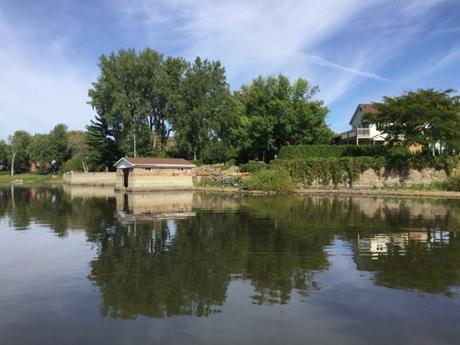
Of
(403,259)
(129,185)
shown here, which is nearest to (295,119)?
(129,185)

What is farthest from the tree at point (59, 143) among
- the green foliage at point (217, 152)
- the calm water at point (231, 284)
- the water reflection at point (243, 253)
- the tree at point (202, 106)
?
the calm water at point (231, 284)

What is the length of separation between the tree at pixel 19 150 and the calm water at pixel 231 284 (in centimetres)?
9305

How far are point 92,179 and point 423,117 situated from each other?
4713 centimetres

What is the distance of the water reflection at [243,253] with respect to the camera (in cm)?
951

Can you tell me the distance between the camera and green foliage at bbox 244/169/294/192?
4344cm

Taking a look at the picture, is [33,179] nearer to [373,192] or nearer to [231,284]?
[373,192]

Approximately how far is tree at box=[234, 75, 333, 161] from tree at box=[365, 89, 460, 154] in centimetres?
1425

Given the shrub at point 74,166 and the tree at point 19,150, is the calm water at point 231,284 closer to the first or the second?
the shrub at point 74,166

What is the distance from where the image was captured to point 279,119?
2185 inches

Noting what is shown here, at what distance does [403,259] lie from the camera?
12.8 m

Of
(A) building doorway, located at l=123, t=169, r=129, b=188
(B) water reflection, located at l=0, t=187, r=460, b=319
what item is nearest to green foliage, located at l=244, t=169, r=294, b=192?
(A) building doorway, located at l=123, t=169, r=129, b=188

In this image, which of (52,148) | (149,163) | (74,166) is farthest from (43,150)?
(149,163)

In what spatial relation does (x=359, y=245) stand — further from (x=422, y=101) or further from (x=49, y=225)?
(x=422, y=101)

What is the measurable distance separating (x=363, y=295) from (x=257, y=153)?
50.4 metres
